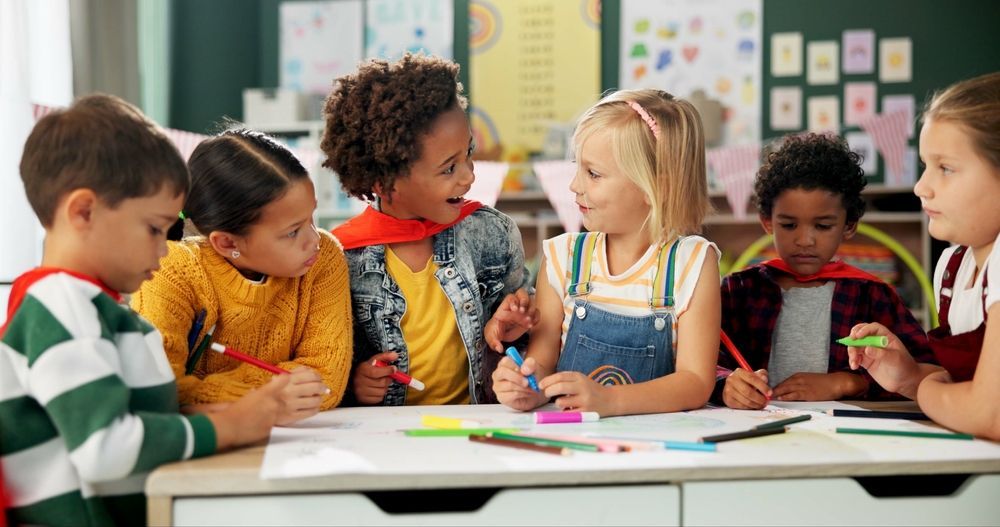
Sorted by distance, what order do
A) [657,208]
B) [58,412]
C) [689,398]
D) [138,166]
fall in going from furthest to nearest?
[657,208], [689,398], [138,166], [58,412]

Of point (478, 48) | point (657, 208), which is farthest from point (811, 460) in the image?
point (478, 48)

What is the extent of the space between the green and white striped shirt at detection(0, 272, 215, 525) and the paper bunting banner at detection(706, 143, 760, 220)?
339 centimetres

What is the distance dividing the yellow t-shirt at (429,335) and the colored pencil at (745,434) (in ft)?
1.86

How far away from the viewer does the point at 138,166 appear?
0.99m

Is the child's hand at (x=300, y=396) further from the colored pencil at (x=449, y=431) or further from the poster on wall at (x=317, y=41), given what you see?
the poster on wall at (x=317, y=41)

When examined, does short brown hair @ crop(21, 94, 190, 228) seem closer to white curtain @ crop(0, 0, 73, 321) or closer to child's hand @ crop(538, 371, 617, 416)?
child's hand @ crop(538, 371, 617, 416)

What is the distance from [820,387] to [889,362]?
25 centimetres

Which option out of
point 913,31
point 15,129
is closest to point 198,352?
point 15,129

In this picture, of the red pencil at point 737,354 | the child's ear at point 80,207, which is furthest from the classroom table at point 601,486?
the red pencil at point 737,354

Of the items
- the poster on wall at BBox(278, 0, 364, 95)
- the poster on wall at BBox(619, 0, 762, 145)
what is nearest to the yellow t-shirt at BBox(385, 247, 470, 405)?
the poster on wall at BBox(619, 0, 762, 145)

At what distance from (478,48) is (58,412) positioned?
4584mm

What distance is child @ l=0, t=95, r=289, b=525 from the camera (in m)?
0.89

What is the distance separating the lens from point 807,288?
1716 millimetres

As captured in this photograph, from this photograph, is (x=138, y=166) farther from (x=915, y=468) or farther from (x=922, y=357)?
(x=922, y=357)
